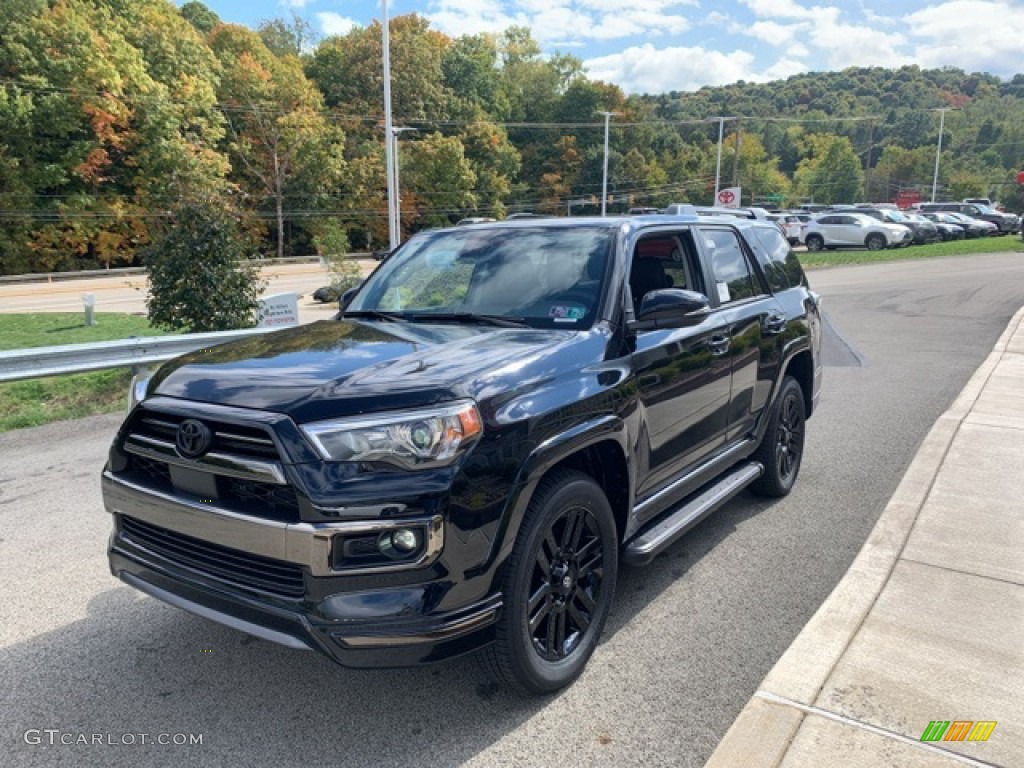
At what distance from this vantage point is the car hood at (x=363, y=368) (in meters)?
2.65

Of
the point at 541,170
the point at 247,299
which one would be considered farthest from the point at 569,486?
the point at 541,170

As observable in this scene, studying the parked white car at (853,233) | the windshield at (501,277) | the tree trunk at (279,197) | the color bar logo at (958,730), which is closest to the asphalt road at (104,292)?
the tree trunk at (279,197)

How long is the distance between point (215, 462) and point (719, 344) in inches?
110

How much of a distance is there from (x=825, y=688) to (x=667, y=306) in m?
1.71

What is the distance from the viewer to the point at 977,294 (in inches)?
726

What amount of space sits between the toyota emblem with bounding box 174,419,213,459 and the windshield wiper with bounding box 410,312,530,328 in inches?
55.3

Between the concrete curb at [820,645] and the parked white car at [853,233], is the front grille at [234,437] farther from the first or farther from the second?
the parked white car at [853,233]

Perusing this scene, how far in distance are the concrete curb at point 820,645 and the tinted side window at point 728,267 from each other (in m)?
1.67

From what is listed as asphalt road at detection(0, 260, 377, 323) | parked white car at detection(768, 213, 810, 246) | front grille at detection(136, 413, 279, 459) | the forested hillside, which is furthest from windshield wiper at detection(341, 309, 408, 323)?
parked white car at detection(768, 213, 810, 246)

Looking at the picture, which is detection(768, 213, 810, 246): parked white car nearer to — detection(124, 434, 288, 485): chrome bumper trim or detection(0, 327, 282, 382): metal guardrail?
detection(0, 327, 282, 382): metal guardrail

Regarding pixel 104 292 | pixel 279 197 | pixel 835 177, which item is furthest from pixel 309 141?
pixel 835 177

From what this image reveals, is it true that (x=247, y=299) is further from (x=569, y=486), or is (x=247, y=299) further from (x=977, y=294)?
(x=977, y=294)

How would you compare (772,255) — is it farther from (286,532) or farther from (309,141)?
(309,141)

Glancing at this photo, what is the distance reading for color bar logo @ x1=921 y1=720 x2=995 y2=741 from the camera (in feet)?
8.96
